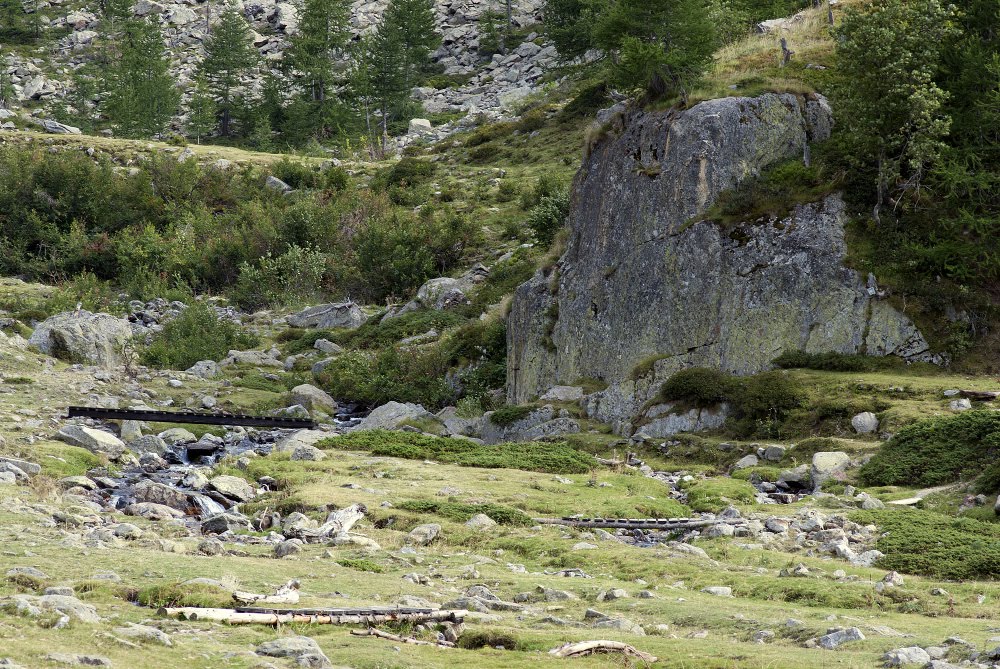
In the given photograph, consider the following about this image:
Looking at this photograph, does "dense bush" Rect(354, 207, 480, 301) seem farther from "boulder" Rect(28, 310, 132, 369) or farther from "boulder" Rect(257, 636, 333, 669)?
"boulder" Rect(257, 636, 333, 669)

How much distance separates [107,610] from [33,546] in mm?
3772

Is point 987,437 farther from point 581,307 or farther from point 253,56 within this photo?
point 253,56

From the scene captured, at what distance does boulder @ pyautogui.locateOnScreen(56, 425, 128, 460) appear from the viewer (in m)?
25.8

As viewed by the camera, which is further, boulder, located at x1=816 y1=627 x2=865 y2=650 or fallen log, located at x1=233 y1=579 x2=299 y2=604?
fallen log, located at x1=233 y1=579 x2=299 y2=604

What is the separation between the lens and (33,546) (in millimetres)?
13695

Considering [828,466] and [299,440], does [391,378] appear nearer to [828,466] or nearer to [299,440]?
[299,440]

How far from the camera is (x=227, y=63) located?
113m

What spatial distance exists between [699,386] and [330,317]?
85.2ft

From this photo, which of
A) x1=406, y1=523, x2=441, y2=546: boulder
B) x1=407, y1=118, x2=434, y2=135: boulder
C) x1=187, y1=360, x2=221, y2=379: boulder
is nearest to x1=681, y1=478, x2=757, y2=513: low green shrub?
x1=406, y1=523, x2=441, y2=546: boulder

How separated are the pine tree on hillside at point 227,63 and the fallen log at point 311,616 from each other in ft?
347

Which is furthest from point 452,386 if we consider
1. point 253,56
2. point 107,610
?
point 253,56

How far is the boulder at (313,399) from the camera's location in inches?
1559

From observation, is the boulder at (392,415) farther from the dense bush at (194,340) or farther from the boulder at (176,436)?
the dense bush at (194,340)

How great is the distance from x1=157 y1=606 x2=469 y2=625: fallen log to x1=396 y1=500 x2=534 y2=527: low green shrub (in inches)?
337
